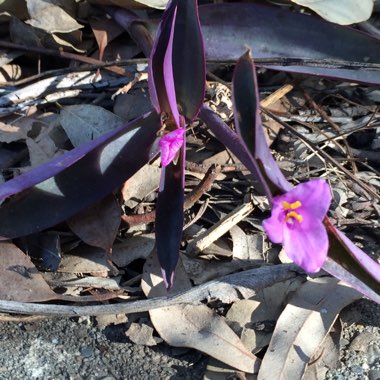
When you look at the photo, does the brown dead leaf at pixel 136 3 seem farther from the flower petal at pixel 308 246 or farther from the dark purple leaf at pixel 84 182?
the flower petal at pixel 308 246

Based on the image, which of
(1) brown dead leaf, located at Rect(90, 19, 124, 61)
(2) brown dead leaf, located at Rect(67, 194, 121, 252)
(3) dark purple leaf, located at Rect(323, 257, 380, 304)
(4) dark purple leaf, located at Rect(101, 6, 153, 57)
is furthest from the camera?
(1) brown dead leaf, located at Rect(90, 19, 124, 61)

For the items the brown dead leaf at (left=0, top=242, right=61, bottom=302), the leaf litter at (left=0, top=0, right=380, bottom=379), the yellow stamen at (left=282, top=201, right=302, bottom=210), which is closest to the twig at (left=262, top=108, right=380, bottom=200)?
the leaf litter at (left=0, top=0, right=380, bottom=379)

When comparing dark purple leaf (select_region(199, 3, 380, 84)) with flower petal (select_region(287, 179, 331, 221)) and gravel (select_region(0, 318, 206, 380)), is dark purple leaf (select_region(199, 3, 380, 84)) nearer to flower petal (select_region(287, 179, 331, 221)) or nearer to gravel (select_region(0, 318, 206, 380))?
flower petal (select_region(287, 179, 331, 221))

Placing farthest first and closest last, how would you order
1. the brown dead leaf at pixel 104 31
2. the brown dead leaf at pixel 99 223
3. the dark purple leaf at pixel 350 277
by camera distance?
the brown dead leaf at pixel 104 31 < the brown dead leaf at pixel 99 223 < the dark purple leaf at pixel 350 277

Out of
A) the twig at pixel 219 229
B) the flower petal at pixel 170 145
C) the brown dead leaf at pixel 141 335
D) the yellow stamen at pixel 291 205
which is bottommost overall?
the brown dead leaf at pixel 141 335

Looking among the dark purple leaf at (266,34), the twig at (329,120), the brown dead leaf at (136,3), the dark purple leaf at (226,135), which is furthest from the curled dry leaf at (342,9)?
the dark purple leaf at (226,135)

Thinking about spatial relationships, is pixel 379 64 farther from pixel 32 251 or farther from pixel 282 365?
pixel 32 251
